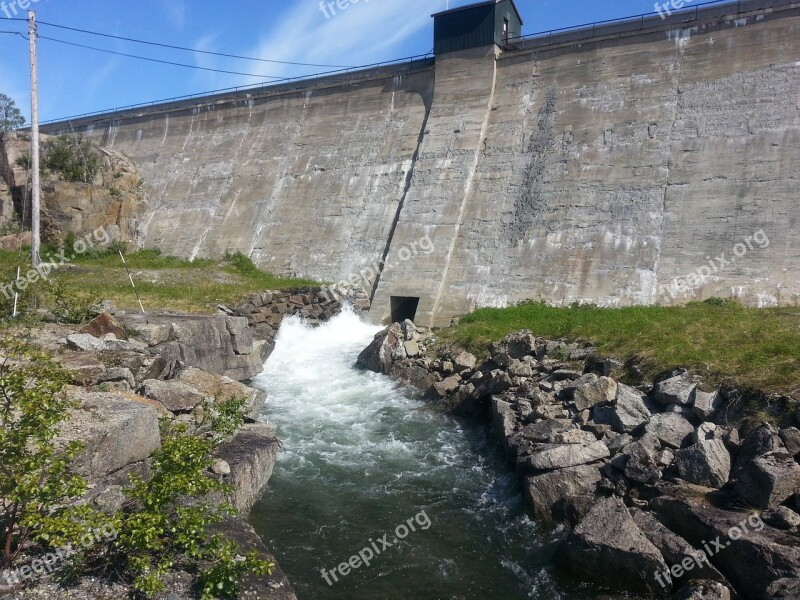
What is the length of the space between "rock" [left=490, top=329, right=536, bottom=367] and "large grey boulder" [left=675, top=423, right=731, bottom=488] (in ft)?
18.0

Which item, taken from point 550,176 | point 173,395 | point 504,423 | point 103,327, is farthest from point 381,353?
point 550,176

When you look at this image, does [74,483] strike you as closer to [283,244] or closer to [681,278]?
[681,278]

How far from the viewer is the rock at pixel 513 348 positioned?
43.9 feet

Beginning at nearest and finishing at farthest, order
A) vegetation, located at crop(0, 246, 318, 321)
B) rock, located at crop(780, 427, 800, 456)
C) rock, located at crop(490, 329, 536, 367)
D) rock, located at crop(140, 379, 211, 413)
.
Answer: rock, located at crop(780, 427, 800, 456) → rock, located at crop(140, 379, 211, 413) → rock, located at crop(490, 329, 536, 367) → vegetation, located at crop(0, 246, 318, 321)

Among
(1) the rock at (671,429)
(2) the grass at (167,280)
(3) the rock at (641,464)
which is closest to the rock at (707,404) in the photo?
(1) the rock at (671,429)

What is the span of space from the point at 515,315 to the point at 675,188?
6.17 meters

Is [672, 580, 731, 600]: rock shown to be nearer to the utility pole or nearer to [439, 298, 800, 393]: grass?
[439, 298, 800, 393]: grass

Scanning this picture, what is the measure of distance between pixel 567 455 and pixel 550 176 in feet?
42.8

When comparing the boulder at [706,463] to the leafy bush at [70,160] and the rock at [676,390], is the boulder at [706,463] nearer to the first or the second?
the rock at [676,390]

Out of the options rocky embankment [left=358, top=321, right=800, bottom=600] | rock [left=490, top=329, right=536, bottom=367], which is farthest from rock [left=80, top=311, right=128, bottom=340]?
rock [left=490, top=329, right=536, bottom=367]

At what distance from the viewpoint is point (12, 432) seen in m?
4.96

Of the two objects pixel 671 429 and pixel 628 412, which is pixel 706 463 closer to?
pixel 671 429

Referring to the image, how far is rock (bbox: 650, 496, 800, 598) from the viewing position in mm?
5941

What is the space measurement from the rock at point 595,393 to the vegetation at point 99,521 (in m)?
6.71
